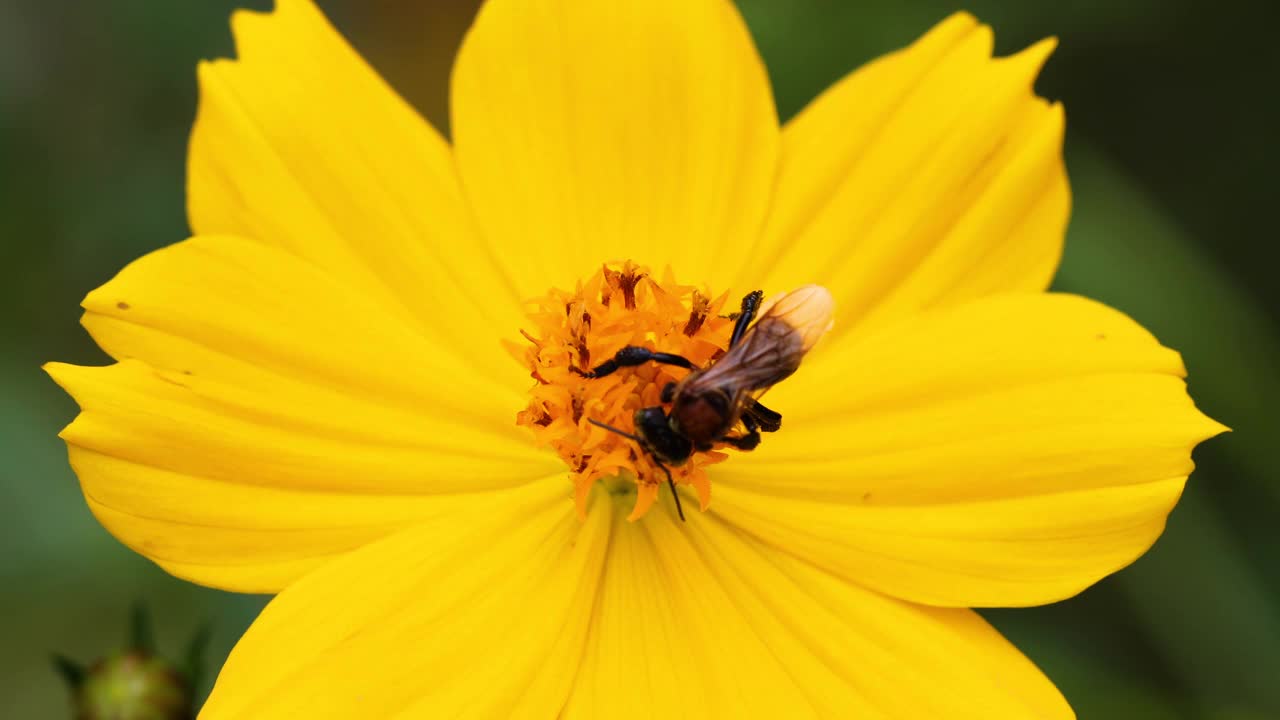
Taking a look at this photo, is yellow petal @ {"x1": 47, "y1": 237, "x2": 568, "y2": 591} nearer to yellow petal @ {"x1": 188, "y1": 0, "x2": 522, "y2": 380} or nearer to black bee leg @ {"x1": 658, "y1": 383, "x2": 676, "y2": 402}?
yellow petal @ {"x1": 188, "y1": 0, "x2": 522, "y2": 380}

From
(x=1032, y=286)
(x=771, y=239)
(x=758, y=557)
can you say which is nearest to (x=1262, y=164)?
(x=1032, y=286)

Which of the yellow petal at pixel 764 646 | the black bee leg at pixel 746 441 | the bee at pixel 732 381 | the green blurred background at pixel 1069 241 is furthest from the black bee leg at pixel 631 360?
the green blurred background at pixel 1069 241

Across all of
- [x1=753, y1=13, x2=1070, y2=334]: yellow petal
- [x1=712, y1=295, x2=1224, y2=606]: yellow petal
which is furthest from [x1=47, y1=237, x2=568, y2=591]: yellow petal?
[x1=753, y1=13, x2=1070, y2=334]: yellow petal

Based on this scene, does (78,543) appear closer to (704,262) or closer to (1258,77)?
(704,262)

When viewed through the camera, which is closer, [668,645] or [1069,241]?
[668,645]

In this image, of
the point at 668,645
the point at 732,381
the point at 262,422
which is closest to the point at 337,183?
the point at 262,422

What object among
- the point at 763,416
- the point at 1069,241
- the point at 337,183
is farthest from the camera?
the point at 1069,241

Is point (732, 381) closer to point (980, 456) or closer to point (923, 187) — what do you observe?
point (980, 456)
